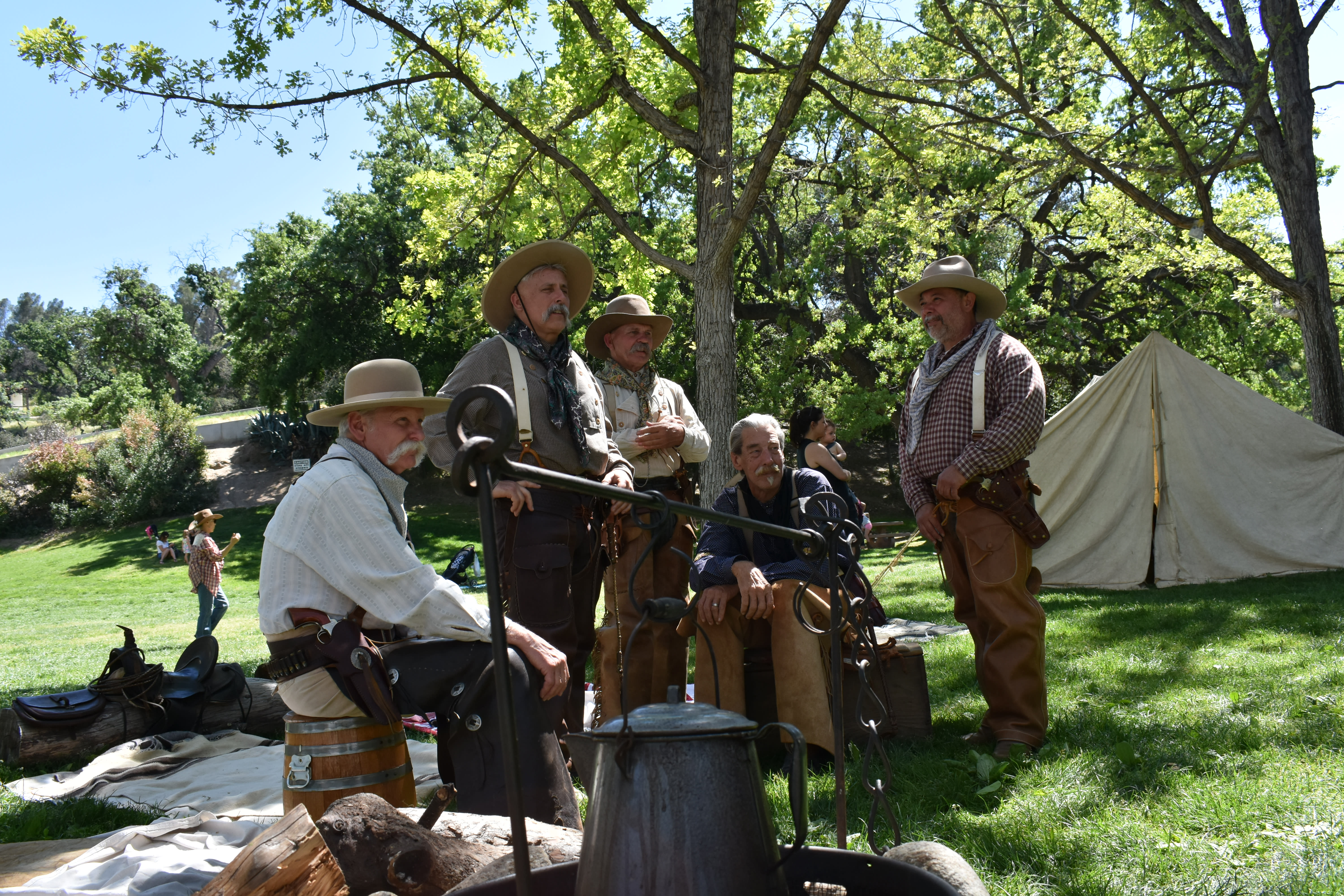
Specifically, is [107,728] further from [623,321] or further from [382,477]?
[623,321]

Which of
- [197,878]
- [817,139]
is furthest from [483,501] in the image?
[817,139]

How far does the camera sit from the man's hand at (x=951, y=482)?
3541mm

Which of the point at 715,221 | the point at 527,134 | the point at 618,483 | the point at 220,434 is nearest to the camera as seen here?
the point at 618,483

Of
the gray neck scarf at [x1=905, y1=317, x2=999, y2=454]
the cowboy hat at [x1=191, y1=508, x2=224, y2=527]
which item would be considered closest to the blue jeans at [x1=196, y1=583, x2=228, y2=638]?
the cowboy hat at [x1=191, y1=508, x2=224, y2=527]

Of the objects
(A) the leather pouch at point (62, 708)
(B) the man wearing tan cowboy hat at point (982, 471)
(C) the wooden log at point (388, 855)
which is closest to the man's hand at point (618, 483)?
(B) the man wearing tan cowboy hat at point (982, 471)

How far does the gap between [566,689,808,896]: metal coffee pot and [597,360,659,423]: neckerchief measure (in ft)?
10.5

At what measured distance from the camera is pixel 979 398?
363 centimetres

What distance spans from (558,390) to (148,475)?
28.8 m

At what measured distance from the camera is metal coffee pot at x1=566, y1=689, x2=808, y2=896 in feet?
4.12

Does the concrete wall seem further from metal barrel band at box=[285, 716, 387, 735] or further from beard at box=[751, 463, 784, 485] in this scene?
metal barrel band at box=[285, 716, 387, 735]

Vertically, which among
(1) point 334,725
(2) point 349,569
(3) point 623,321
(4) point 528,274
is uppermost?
(4) point 528,274

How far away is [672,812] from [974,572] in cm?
257

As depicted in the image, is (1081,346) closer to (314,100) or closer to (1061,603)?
(1061,603)

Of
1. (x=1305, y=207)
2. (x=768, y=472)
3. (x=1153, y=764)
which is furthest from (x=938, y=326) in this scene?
(x=1305, y=207)
